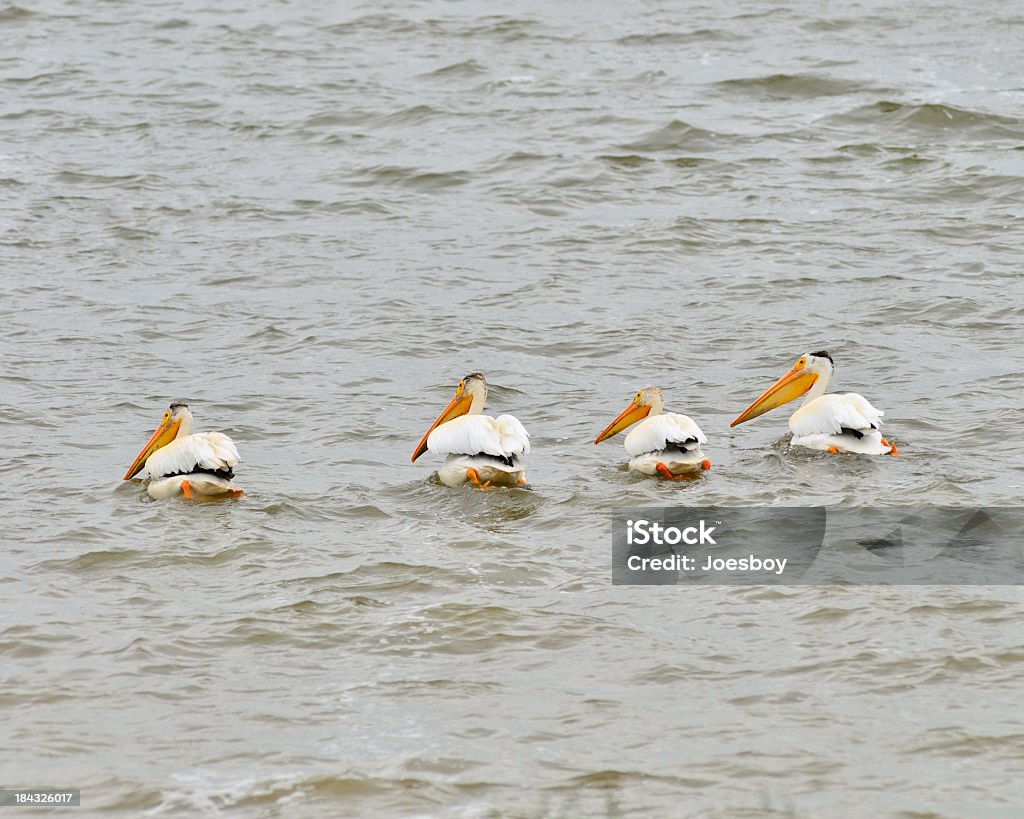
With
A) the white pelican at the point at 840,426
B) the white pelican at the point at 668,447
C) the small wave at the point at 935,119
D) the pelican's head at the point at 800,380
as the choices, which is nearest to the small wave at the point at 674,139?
the small wave at the point at 935,119

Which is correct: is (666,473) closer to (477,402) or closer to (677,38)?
(477,402)

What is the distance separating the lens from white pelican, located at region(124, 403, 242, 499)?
329 inches

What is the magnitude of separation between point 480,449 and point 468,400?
91 cm

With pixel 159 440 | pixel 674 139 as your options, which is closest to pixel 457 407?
pixel 159 440

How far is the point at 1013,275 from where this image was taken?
12297mm

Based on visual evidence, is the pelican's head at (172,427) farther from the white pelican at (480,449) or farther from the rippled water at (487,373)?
the white pelican at (480,449)

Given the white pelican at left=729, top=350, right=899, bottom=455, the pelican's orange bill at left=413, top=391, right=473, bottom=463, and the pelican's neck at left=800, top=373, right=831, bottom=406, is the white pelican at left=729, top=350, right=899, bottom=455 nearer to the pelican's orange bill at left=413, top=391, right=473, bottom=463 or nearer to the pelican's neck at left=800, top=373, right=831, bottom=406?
the pelican's neck at left=800, top=373, right=831, bottom=406

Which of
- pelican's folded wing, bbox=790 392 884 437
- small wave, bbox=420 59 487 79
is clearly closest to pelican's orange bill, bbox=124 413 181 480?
pelican's folded wing, bbox=790 392 884 437

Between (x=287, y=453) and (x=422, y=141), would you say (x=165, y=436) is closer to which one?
(x=287, y=453)

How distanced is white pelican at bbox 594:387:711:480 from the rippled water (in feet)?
0.54

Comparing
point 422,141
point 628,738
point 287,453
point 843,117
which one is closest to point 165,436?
point 287,453

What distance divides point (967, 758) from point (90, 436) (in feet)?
20.0

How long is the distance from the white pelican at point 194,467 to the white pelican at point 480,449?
1151mm

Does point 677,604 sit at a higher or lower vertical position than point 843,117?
lower
